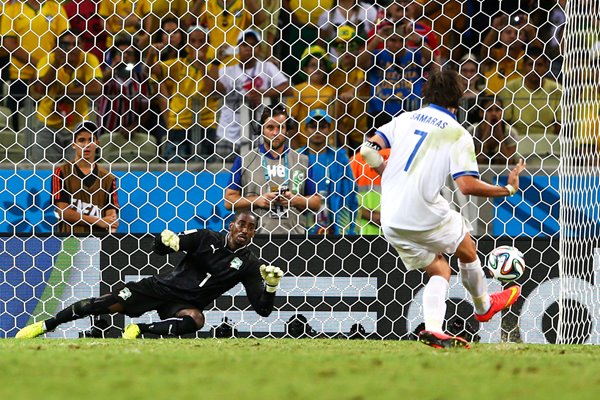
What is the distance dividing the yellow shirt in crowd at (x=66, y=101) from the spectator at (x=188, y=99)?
0.71 metres

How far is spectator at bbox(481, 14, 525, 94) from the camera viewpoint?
451 inches

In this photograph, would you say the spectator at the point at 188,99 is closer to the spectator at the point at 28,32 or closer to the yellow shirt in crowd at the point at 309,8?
the spectator at the point at 28,32

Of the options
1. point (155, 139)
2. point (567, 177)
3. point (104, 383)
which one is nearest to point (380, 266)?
point (567, 177)

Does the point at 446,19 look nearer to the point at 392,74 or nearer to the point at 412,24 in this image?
the point at 412,24

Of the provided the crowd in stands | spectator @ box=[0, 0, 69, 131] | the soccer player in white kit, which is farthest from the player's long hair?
spectator @ box=[0, 0, 69, 131]

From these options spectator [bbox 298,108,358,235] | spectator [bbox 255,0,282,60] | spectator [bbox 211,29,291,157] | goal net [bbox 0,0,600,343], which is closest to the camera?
goal net [bbox 0,0,600,343]

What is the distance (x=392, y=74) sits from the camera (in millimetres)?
10930

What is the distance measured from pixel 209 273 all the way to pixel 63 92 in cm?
275

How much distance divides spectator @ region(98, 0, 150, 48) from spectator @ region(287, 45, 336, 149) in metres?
1.63

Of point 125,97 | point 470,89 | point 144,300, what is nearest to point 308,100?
point 470,89

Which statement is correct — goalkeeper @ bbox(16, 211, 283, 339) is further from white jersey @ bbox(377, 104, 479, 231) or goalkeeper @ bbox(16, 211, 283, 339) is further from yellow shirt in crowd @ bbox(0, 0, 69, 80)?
yellow shirt in crowd @ bbox(0, 0, 69, 80)

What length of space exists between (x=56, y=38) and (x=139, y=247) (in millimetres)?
2663

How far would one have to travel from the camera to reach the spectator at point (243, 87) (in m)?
11.1

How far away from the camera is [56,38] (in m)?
11.4
